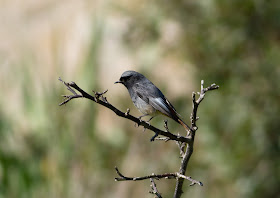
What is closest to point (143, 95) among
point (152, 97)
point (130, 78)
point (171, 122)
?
point (152, 97)

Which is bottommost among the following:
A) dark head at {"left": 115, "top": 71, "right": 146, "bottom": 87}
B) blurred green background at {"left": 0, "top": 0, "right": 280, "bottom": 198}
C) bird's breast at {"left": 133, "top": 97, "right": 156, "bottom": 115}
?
bird's breast at {"left": 133, "top": 97, "right": 156, "bottom": 115}

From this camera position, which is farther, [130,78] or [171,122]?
[171,122]

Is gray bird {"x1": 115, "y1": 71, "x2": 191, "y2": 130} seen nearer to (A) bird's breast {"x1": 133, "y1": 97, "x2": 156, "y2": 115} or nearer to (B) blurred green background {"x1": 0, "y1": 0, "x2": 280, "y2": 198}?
(A) bird's breast {"x1": 133, "y1": 97, "x2": 156, "y2": 115}

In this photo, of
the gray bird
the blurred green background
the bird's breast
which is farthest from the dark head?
the blurred green background

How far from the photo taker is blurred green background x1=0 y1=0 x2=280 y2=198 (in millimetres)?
5848

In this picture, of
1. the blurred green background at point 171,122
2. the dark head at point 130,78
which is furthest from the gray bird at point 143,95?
the blurred green background at point 171,122

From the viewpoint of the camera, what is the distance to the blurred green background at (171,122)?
19.2ft

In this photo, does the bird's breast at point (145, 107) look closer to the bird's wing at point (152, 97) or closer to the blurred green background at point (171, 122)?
the bird's wing at point (152, 97)

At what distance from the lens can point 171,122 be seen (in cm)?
648

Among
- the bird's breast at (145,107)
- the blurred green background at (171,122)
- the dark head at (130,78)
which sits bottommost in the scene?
the bird's breast at (145,107)

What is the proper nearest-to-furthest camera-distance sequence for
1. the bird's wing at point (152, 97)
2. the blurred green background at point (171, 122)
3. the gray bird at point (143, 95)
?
the bird's wing at point (152, 97) < the gray bird at point (143, 95) < the blurred green background at point (171, 122)

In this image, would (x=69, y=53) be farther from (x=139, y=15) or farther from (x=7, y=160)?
(x=7, y=160)

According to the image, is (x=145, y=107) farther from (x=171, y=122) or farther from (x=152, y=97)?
(x=171, y=122)

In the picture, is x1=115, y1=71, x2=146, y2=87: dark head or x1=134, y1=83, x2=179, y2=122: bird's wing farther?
x1=115, y1=71, x2=146, y2=87: dark head
